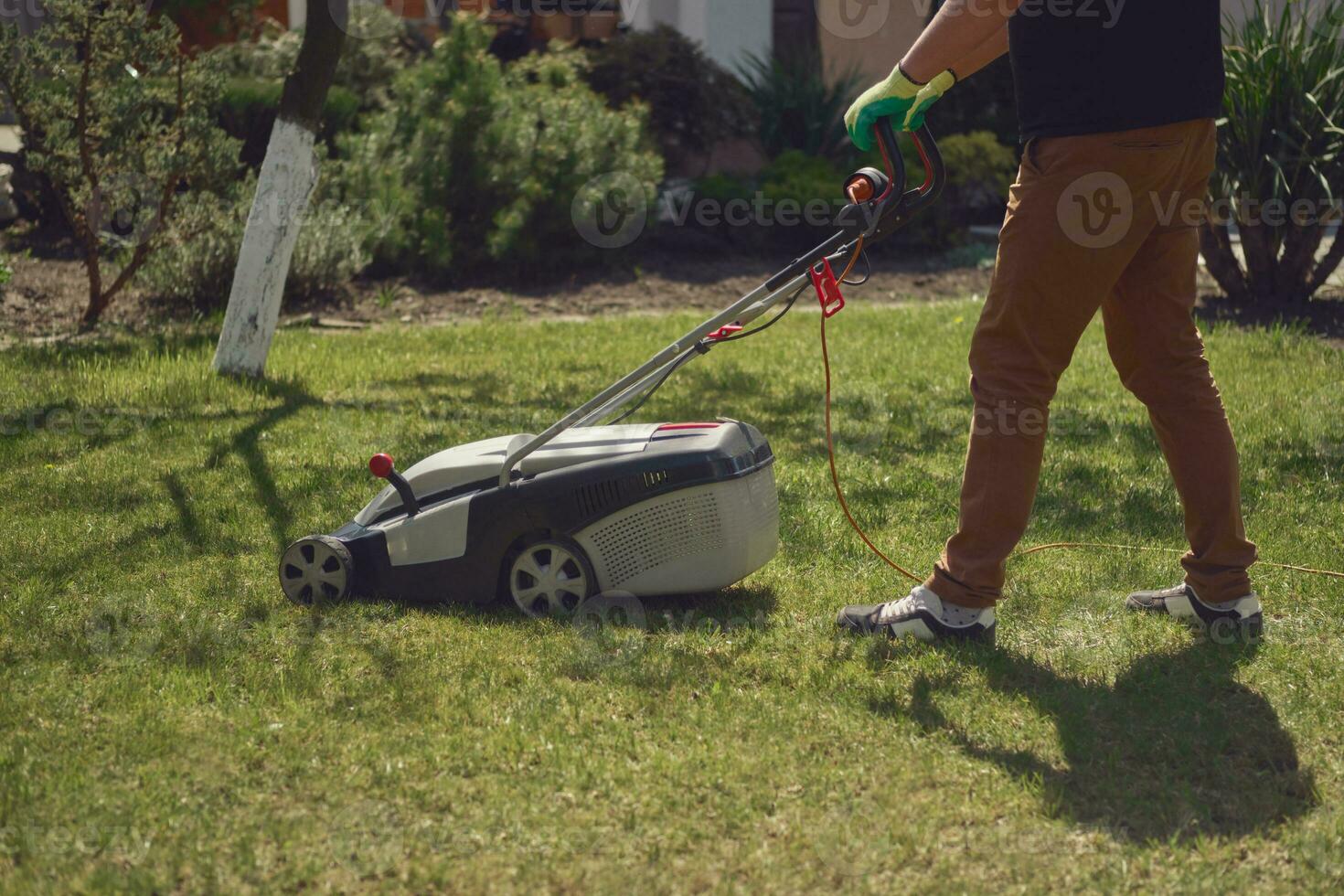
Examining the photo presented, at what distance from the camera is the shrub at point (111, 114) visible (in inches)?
281

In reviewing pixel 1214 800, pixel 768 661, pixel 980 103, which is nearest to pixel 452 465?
pixel 768 661

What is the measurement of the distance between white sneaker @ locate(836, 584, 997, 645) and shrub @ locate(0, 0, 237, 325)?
207 inches

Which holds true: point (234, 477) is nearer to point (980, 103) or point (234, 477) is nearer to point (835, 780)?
point (835, 780)

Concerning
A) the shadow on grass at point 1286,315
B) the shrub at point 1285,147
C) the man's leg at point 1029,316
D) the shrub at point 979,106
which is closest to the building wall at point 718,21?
the shrub at point 979,106

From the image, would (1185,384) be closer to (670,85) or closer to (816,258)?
(816,258)

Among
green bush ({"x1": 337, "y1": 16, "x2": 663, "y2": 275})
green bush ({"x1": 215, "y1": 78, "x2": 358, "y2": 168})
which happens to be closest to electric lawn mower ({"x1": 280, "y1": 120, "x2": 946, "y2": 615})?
green bush ({"x1": 337, "y1": 16, "x2": 663, "y2": 275})

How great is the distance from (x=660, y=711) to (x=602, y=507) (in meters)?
0.68

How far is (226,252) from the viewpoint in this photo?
8.12 metres

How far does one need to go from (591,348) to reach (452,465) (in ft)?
12.1

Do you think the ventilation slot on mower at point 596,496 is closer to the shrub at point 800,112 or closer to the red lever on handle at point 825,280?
the red lever on handle at point 825,280

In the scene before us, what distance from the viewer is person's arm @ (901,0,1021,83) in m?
3.30

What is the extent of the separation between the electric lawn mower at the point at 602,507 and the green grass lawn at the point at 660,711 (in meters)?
0.12

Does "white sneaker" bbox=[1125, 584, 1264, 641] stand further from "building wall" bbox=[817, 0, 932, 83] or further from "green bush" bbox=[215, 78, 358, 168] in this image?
"building wall" bbox=[817, 0, 932, 83]

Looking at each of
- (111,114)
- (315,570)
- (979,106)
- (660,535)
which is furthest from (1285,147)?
(315,570)
